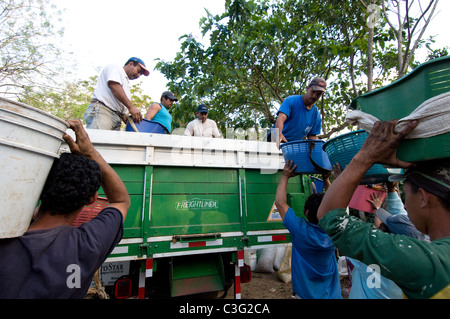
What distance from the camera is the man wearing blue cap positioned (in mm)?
2744

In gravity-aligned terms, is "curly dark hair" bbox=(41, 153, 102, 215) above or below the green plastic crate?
below

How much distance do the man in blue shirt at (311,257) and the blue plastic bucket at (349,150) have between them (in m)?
0.49

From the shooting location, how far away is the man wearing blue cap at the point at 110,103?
9.00 feet

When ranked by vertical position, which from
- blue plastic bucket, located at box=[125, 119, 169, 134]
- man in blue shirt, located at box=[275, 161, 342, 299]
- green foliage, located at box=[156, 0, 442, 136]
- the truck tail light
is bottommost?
the truck tail light

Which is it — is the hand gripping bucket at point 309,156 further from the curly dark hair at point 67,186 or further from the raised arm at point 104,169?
the curly dark hair at point 67,186

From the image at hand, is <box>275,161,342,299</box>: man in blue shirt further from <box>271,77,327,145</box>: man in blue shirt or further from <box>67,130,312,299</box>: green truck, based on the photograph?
<box>271,77,327,145</box>: man in blue shirt

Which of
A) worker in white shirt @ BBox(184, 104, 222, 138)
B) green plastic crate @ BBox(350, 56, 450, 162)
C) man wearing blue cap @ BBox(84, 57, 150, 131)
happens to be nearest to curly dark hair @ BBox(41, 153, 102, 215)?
green plastic crate @ BBox(350, 56, 450, 162)

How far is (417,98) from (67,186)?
1.47 metres

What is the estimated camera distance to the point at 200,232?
94.3 inches

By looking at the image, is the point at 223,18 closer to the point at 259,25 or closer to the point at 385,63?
the point at 259,25

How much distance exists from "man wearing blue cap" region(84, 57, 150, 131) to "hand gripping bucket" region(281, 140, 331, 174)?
1.83 meters

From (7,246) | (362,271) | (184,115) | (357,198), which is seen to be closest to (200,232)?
(362,271)

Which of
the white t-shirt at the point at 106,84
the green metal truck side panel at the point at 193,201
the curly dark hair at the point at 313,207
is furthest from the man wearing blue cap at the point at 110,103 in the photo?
the curly dark hair at the point at 313,207

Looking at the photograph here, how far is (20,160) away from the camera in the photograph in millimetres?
860
